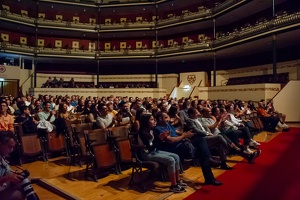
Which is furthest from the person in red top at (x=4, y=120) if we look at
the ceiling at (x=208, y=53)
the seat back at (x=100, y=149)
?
the ceiling at (x=208, y=53)

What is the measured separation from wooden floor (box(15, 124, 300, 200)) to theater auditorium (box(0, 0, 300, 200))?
0.02m

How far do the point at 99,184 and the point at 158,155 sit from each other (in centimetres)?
127

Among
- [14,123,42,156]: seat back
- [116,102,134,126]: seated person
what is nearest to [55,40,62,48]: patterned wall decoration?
[116,102,134,126]: seated person

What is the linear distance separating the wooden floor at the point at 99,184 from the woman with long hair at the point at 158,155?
0.17m

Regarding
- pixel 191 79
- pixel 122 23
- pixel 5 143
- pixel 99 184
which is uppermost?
pixel 122 23

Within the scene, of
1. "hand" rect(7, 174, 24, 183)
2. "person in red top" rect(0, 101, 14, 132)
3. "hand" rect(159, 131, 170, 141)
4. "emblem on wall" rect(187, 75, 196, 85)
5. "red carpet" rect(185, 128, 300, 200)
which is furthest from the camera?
"emblem on wall" rect(187, 75, 196, 85)

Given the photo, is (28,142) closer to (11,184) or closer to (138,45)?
(11,184)

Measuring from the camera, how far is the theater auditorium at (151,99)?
14.6ft

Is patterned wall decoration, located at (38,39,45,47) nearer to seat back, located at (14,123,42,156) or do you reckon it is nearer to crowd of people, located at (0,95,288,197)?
crowd of people, located at (0,95,288,197)

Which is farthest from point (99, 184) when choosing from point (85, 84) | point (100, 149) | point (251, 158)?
point (85, 84)

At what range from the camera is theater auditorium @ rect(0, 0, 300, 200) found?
446 centimetres

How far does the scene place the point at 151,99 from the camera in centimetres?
1362

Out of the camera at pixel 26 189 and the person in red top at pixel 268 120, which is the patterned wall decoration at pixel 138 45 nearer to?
the person in red top at pixel 268 120

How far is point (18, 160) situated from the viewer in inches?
232
